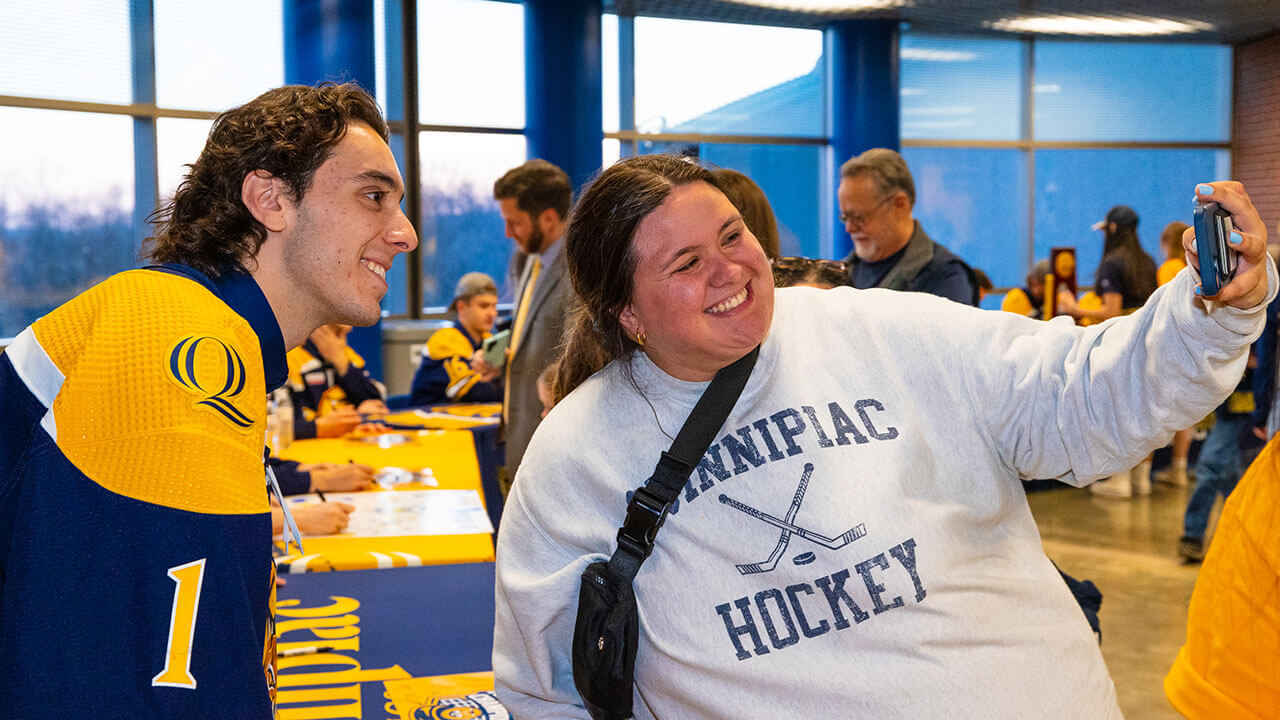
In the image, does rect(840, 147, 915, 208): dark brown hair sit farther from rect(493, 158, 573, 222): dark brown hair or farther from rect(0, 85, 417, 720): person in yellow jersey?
rect(0, 85, 417, 720): person in yellow jersey

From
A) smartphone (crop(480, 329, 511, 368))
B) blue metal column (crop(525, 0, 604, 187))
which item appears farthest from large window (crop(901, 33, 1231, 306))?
smartphone (crop(480, 329, 511, 368))

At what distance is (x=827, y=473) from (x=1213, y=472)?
4.27 m

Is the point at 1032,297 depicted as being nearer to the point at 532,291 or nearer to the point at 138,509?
the point at 532,291

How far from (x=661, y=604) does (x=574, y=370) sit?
0.39m

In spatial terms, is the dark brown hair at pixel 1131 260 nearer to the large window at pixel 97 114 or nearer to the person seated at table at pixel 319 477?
the person seated at table at pixel 319 477

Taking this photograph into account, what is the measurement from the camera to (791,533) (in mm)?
1212

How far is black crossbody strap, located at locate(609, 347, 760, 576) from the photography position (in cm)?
123

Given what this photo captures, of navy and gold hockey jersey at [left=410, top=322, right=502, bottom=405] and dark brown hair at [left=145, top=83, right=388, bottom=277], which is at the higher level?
dark brown hair at [left=145, top=83, right=388, bottom=277]

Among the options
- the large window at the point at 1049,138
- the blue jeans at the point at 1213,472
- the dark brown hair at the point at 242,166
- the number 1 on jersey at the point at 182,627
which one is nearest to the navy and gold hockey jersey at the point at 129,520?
the number 1 on jersey at the point at 182,627

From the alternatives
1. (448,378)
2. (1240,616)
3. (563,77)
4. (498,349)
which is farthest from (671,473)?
(563,77)

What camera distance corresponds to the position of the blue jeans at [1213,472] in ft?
15.3

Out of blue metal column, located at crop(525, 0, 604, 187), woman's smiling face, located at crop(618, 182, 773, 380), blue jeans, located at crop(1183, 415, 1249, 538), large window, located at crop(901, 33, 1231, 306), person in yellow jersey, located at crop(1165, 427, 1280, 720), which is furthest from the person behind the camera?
large window, located at crop(901, 33, 1231, 306)

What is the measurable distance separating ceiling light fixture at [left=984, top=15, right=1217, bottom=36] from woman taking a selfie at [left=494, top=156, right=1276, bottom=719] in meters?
9.25

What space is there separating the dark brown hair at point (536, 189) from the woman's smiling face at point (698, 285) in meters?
2.09
